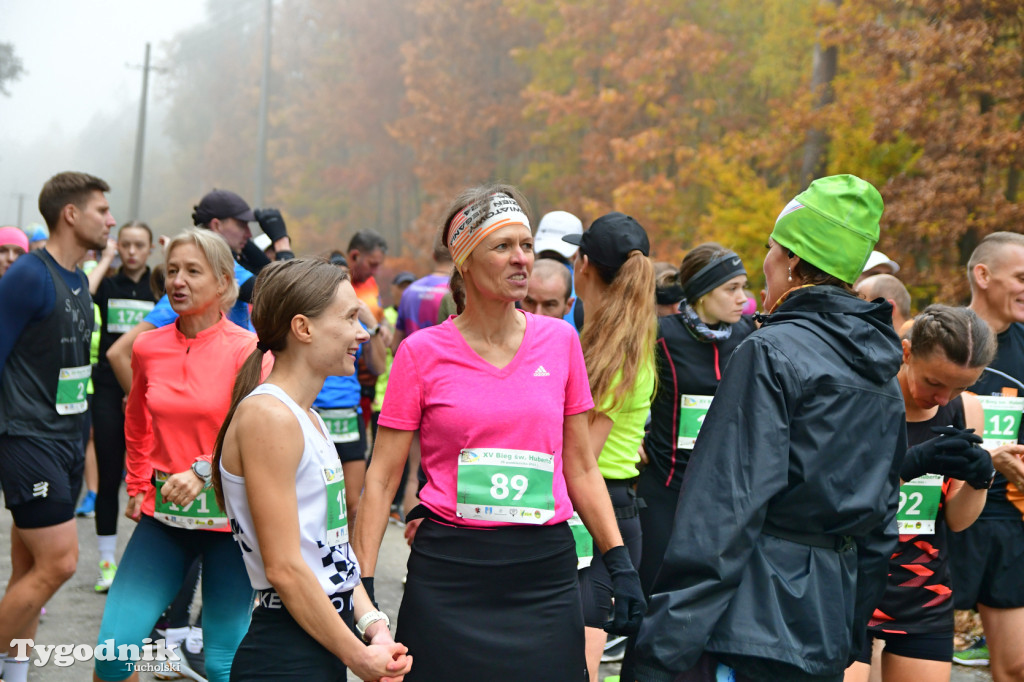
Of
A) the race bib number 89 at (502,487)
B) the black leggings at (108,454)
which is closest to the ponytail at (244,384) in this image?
the race bib number 89 at (502,487)

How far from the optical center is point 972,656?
608cm

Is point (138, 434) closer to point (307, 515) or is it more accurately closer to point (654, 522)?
point (307, 515)

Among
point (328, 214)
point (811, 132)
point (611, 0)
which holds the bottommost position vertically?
point (328, 214)

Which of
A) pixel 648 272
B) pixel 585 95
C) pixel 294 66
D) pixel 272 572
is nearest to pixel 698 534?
pixel 272 572

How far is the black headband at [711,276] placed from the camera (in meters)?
4.79

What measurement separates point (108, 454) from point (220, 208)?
1.93 metres

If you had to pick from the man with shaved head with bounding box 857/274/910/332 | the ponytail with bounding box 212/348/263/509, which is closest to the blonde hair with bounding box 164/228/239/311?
the ponytail with bounding box 212/348/263/509

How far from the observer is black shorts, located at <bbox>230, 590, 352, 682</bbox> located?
2.54 m

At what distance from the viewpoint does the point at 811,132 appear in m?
15.6

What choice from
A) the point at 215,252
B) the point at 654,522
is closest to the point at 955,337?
the point at 654,522

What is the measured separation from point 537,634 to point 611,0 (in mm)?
19451

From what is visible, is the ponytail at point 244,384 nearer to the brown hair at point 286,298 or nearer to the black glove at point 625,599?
the brown hair at point 286,298

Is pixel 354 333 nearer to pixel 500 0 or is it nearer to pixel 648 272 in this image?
pixel 648 272

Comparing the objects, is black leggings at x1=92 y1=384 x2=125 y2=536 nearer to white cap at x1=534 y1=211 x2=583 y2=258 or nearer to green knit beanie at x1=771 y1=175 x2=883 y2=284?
white cap at x1=534 y1=211 x2=583 y2=258
